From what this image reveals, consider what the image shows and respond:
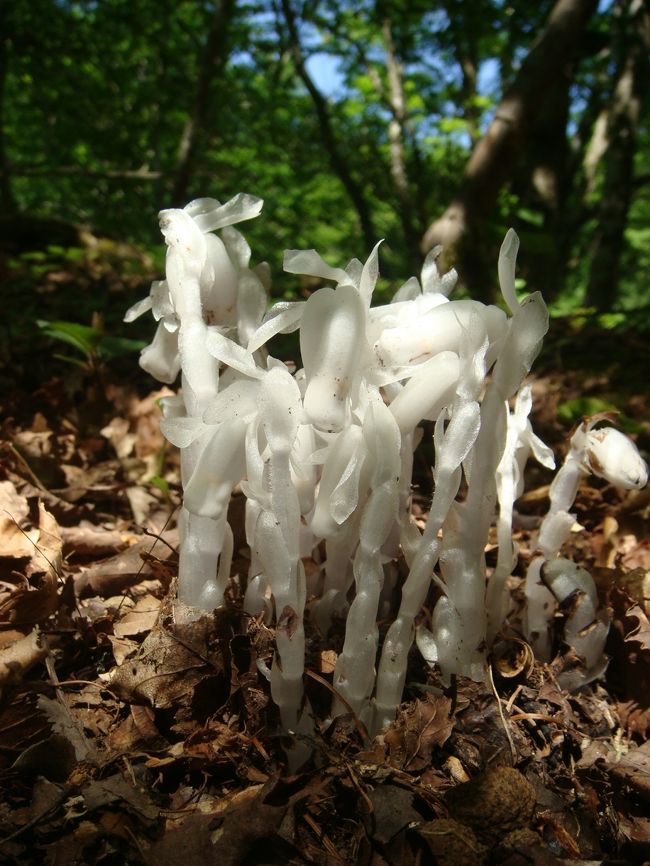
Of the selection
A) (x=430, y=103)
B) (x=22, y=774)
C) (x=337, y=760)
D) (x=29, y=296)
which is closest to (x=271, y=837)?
(x=337, y=760)

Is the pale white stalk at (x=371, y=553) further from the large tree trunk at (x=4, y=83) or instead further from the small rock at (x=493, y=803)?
the large tree trunk at (x=4, y=83)

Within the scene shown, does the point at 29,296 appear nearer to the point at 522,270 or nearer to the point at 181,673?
the point at 181,673

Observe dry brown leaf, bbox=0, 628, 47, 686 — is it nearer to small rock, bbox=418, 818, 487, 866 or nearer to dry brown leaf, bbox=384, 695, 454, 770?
dry brown leaf, bbox=384, 695, 454, 770

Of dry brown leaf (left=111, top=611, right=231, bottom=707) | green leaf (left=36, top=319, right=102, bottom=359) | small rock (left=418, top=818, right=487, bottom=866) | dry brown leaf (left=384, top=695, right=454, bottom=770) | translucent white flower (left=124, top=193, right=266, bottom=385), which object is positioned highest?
translucent white flower (left=124, top=193, right=266, bottom=385)

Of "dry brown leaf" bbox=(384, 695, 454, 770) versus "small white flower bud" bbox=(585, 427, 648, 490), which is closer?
"dry brown leaf" bbox=(384, 695, 454, 770)

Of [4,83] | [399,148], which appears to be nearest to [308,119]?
[399,148]

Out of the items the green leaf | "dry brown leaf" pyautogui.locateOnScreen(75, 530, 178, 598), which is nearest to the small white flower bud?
"dry brown leaf" pyautogui.locateOnScreen(75, 530, 178, 598)

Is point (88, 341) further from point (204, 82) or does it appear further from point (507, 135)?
point (204, 82)

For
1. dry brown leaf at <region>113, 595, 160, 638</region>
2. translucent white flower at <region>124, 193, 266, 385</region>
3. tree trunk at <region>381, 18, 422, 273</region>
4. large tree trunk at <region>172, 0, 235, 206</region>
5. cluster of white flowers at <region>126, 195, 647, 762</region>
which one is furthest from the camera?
large tree trunk at <region>172, 0, 235, 206</region>
